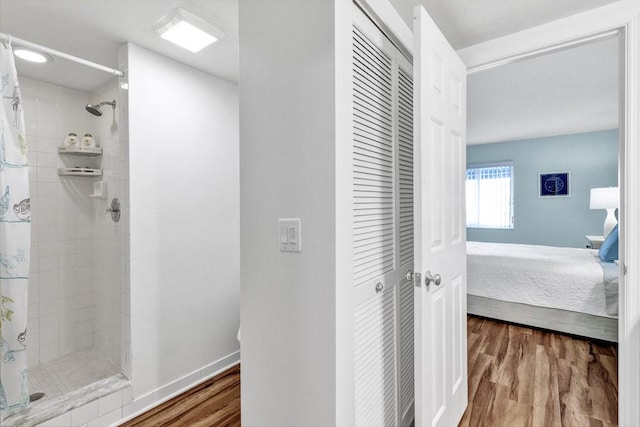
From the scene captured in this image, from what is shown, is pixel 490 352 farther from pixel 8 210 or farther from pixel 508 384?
pixel 8 210

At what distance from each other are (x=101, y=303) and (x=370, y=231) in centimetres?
250

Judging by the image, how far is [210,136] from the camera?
2518mm

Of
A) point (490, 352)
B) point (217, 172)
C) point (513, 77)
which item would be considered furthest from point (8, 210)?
point (513, 77)

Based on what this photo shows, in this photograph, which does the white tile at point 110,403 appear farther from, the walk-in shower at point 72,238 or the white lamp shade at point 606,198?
the white lamp shade at point 606,198

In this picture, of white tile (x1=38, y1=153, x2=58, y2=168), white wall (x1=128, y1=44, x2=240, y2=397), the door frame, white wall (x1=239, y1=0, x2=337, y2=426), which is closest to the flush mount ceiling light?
white wall (x1=128, y1=44, x2=240, y2=397)

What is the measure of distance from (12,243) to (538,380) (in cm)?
333

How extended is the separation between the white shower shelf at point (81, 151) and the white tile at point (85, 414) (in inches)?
70.8

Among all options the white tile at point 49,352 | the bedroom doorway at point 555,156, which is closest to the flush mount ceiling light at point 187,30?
the bedroom doorway at point 555,156

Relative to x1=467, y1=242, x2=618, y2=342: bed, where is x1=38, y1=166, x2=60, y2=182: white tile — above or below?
above

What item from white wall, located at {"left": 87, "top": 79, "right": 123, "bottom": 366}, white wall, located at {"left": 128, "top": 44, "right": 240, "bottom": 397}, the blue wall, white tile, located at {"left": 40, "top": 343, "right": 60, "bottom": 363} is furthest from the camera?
the blue wall

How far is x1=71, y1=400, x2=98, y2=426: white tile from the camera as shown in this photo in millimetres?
1785

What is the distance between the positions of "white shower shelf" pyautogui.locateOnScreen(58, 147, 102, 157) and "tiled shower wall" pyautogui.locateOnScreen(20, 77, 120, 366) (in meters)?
0.06

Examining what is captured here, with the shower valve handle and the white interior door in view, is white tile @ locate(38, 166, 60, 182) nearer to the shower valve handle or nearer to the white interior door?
the shower valve handle

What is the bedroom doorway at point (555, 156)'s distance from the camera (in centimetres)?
283
